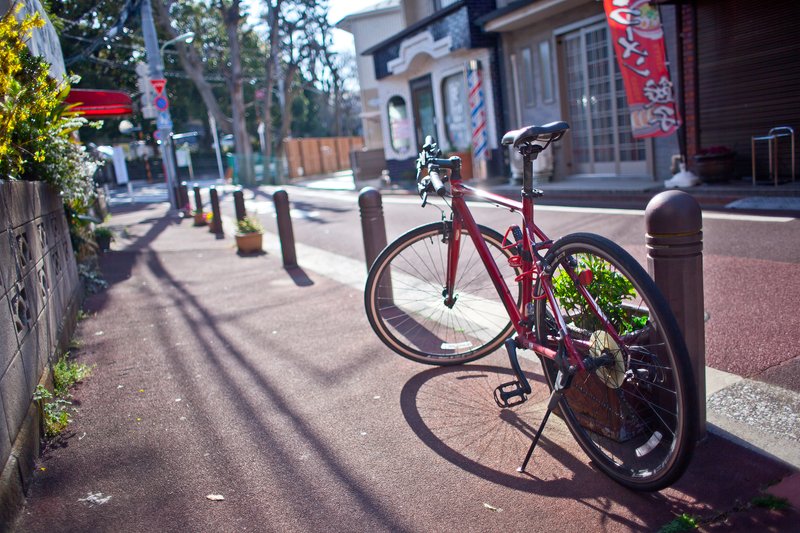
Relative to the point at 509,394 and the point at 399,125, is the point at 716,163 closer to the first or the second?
the point at 509,394

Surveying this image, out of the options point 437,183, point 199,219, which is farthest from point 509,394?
point 199,219

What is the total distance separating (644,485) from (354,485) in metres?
1.19

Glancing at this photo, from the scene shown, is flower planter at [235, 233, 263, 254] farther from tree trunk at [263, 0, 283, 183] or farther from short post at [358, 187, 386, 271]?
tree trunk at [263, 0, 283, 183]

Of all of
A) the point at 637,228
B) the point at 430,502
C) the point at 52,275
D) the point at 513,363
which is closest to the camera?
the point at 430,502

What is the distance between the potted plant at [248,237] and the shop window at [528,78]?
8.96 meters

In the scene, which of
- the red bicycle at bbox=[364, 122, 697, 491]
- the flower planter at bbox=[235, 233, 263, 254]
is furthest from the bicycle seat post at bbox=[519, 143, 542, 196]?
the flower planter at bbox=[235, 233, 263, 254]

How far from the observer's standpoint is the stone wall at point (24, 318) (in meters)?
2.86

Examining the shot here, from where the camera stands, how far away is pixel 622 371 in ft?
8.38

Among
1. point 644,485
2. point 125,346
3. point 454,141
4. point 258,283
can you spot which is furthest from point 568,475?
point 454,141

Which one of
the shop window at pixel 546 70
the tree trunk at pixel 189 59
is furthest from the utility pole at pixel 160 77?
the shop window at pixel 546 70

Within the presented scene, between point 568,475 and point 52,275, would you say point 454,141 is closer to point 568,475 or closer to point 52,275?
point 52,275

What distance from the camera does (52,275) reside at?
4957 millimetres

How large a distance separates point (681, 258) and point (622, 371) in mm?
518

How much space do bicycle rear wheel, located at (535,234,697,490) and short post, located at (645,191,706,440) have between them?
151 mm
